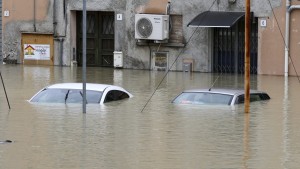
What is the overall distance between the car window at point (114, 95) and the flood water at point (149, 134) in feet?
0.59

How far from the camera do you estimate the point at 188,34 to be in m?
40.5

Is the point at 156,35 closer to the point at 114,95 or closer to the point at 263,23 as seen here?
the point at 263,23

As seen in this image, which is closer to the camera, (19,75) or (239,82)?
(239,82)

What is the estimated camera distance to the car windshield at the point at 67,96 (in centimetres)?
2591

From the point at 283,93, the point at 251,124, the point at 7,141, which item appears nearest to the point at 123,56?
the point at 283,93

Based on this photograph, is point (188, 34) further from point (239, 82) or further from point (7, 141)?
point (7, 141)

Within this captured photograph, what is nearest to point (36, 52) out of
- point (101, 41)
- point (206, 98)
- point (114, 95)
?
point (101, 41)

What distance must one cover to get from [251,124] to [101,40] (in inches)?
824

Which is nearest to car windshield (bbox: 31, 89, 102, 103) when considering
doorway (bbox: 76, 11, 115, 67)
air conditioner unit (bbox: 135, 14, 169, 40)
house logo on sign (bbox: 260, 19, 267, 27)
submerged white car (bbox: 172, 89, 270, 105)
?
submerged white car (bbox: 172, 89, 270, 105)

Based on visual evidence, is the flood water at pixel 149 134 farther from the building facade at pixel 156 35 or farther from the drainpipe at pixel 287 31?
the building facade at pixel 156 35

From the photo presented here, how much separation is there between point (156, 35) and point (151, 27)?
0.37 metres

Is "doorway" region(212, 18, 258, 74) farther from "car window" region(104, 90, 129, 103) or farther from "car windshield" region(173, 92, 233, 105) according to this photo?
"car windshield" region(173, 92, 233, 105)

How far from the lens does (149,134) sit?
67.6 ft

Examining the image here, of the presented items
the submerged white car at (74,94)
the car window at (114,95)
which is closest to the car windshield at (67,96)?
the submerged white car at (74,94)
